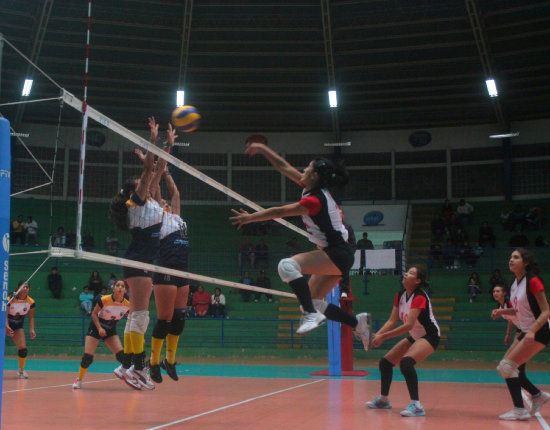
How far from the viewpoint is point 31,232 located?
21750mm

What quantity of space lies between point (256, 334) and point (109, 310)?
818 centimetres

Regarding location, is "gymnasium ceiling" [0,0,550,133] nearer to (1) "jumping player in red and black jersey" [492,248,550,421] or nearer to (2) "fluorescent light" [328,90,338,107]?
(2) "fluorescent light" [328,90,338,107]

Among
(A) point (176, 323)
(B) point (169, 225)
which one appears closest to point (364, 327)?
(A) point (176, 323)

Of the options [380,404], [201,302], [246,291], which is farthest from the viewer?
[246,291]

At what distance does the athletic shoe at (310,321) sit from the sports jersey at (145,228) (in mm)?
2219

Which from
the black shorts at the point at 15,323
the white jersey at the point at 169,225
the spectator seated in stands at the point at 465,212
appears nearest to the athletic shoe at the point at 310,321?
the white jersey at the point at 169,225

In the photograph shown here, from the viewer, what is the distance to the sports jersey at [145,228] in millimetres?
7367

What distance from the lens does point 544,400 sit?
748cm

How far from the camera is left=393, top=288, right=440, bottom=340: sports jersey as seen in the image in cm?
780

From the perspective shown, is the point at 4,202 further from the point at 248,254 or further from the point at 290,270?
the point at 248,254

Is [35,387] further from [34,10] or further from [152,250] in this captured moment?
[34,10]

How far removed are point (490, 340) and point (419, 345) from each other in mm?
10361

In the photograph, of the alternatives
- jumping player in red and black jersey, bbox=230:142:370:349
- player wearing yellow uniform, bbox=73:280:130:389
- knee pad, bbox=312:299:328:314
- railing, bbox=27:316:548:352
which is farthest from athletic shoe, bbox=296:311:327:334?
railing, bbox=27:316:548:352

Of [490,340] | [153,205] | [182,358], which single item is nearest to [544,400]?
[153,205]
